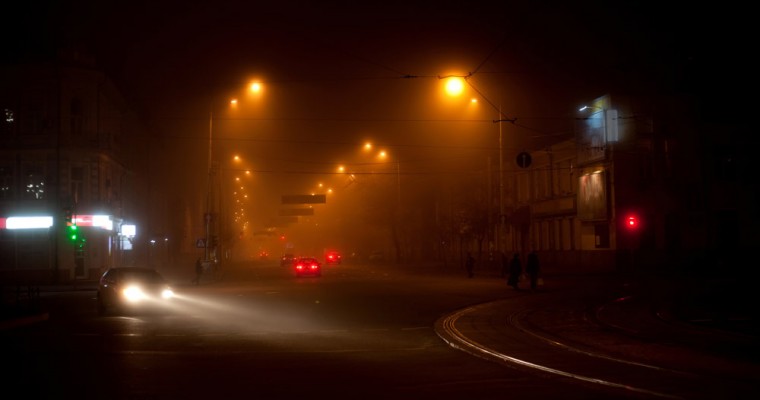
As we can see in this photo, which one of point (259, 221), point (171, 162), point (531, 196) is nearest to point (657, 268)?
point (531, 196)

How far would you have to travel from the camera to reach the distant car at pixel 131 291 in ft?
83.6

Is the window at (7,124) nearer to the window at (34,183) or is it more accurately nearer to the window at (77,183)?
the window at (34,183)

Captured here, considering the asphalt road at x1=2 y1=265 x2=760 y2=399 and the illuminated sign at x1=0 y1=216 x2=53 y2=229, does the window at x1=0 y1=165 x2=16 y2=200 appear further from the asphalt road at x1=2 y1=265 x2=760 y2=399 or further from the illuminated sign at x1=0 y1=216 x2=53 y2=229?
the asphalt road at x1=2 y1=265 x2=760 y2=399

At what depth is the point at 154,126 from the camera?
245ft

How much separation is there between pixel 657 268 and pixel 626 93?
11.9 metres

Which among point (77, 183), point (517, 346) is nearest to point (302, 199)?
point (77, 183)

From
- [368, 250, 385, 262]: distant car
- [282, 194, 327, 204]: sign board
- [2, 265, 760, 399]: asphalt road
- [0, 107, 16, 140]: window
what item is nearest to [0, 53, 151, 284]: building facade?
[0, 107, 16, 140]: window

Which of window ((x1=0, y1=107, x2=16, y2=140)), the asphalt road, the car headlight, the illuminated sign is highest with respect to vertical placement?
window ((x1=0, y1=107, x2=16, y2=140))

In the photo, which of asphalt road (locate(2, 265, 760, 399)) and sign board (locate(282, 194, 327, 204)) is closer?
asphalt road (locate(2, 265, 760, 399))

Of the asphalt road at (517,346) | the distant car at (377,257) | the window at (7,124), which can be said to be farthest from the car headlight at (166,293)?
the distant car at (377,257)

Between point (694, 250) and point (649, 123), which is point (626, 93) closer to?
point (649, 123)

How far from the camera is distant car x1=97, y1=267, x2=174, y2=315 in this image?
2548 centimetres

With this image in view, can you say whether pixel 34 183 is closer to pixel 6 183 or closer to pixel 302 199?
pixel 6 183

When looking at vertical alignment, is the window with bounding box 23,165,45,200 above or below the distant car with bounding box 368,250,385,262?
above
